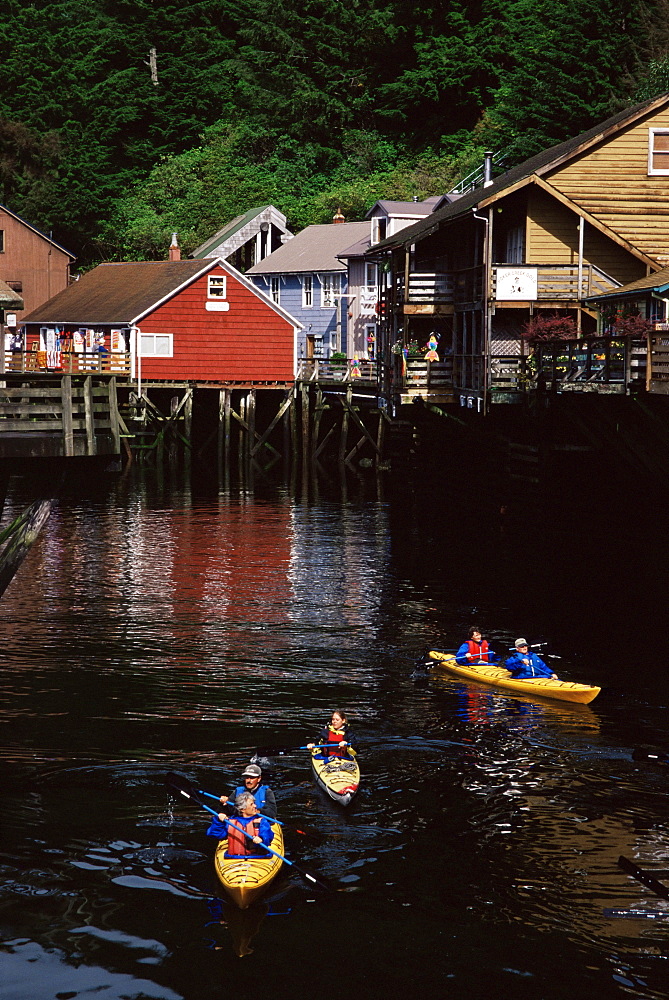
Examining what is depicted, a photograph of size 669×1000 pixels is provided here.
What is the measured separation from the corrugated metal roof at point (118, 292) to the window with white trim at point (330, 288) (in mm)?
8861

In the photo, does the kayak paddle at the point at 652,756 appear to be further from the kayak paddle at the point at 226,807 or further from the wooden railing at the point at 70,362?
the wooden railing at the point at 70,362

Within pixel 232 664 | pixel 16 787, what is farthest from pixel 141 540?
pixel 16 787

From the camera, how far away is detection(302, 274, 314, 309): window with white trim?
7512 cm

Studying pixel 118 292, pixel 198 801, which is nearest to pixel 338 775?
pixel 198 801

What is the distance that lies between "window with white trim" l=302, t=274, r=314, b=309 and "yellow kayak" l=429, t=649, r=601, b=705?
54998 mm

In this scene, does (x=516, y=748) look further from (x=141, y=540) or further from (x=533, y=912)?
(x=141, y=540)

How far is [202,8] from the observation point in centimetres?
10062

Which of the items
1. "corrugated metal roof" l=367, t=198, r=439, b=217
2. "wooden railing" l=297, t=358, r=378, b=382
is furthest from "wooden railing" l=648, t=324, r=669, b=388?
"corrugated metal roof" l=367, t=198, r=439, b=217

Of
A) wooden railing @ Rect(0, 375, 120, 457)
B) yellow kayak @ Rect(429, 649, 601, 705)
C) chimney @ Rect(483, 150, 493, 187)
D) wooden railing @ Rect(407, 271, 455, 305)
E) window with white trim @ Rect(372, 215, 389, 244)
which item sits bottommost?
yellow kayak @ Rect(429, 649, 601, 705)

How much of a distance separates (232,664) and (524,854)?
9.53 meters

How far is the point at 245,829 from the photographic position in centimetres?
1402

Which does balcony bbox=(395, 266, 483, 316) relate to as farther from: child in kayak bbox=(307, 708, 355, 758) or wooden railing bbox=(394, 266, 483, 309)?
child in kayak bbox=(307, 708, 355, 758)

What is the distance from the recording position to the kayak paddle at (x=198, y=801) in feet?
44.2

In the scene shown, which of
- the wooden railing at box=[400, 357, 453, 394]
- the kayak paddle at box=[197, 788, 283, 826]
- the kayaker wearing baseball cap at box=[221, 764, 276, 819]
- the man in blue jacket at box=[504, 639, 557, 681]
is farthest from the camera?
the wooden railing at box=[400, 357, 453, 394]
